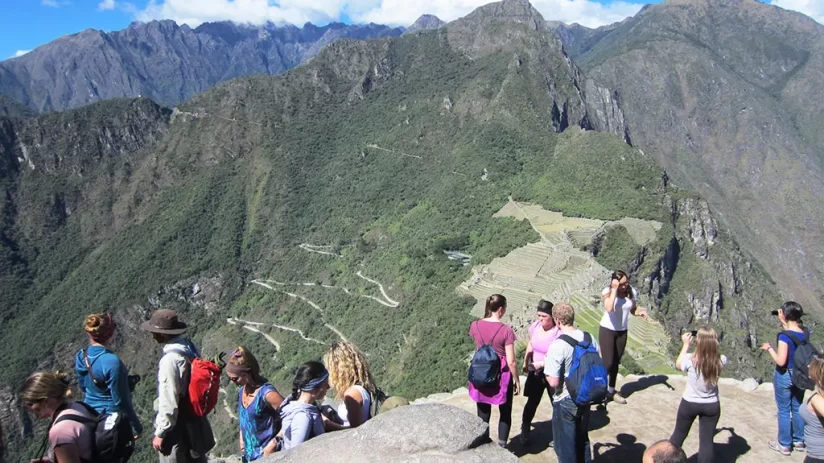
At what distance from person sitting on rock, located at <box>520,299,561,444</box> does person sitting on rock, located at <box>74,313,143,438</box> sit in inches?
210

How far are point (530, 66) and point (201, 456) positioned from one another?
99.2 m

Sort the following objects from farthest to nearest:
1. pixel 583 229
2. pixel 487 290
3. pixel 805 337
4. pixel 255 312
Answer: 1. pixel 255 312
2. pixel 583 229
3. pixel 487 290
4. pixel 805 337

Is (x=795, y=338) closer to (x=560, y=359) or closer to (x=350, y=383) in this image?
(x=560, y=359)

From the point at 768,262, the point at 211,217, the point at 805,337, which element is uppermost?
the point at 805,337

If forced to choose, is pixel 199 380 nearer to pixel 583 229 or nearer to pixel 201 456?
pixel 201 456

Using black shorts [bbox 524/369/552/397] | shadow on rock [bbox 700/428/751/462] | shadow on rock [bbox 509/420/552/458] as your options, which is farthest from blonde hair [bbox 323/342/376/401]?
shadow on rock [bbox 700/428/751/462]

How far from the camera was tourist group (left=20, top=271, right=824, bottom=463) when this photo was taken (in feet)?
17.2

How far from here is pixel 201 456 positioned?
6465mm

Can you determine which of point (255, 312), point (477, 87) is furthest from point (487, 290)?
point (477, 87)

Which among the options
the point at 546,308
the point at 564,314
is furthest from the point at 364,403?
the point at 546,308

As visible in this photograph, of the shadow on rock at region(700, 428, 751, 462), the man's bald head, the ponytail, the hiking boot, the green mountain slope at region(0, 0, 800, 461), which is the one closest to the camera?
the man's bald head

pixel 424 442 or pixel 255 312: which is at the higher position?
pixel 424 442

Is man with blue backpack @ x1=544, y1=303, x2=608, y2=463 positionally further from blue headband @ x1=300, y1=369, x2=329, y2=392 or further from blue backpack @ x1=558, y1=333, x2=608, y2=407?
blue headband @ x1=300, y1=369, x2=329, y2=392

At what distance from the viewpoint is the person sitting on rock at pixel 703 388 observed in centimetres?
655
